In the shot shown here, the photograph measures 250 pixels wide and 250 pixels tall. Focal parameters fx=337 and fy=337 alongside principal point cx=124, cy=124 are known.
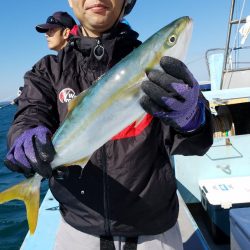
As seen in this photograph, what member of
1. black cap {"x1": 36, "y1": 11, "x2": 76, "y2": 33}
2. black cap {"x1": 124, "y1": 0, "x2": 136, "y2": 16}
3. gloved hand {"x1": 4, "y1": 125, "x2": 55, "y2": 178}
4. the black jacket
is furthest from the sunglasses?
gloved hand {"x1": 4, "y1": 125, "x2": 55, "y2": 178}

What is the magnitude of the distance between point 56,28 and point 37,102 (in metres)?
4.14

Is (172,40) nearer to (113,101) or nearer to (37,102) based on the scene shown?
(113,101)

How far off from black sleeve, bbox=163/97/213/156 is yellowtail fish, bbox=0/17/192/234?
346 mm

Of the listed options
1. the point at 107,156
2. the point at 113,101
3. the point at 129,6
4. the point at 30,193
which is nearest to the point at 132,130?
the point at 107,156

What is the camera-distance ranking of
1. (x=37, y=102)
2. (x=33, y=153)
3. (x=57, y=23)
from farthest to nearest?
(x=57, y=23), (x=37, y=102), (x=33, y=153)

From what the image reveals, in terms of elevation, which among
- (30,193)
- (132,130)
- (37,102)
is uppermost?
(37,102)

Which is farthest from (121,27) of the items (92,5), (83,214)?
(83,214)

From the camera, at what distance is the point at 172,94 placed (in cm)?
198

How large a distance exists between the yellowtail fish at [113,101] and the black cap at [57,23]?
14.4ft

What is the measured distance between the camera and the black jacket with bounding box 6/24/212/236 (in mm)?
2223

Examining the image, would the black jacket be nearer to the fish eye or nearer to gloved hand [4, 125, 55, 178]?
gloved hand [4, 125, 55, 178]

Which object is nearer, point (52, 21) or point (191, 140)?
point (191, 140)

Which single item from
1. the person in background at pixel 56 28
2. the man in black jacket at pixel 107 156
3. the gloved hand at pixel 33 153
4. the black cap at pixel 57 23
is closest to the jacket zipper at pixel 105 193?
the man in black jacket at pixel 107 156

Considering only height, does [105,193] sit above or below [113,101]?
below
